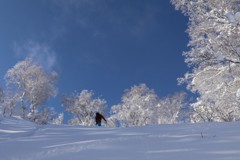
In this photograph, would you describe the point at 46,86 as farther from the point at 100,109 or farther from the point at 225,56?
the point at 225,56

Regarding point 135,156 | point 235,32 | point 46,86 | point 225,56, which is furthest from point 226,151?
point 46,86

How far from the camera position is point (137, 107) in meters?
40.0

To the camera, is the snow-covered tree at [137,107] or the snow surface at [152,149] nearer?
the snow surface at [152,149]

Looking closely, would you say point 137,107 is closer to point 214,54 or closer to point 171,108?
point 171,108

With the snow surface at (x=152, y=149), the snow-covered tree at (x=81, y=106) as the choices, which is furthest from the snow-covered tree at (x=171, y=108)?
the snow surface at (x=152, y=149)

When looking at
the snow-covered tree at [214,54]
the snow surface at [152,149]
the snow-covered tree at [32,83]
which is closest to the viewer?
the snow surface at [152,149]

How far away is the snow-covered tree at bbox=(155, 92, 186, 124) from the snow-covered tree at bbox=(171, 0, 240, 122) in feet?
74.8

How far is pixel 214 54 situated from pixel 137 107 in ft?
75.6

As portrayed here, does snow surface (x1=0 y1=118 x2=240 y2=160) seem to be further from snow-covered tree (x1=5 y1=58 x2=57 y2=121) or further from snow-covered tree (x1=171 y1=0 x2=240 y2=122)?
snow-covered tree (x1=5 y1=58 x2=57 y2=121)

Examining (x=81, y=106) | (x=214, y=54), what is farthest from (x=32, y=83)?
(x=214, y=54)

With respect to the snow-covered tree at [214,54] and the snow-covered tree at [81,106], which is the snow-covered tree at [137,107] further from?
the snow-covered tree at [214,54]

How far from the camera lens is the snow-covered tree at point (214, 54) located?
17.0 metres

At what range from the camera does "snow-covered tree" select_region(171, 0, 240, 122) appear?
17000 millimetres

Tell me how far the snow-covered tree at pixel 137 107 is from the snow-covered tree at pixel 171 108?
3.42ft
